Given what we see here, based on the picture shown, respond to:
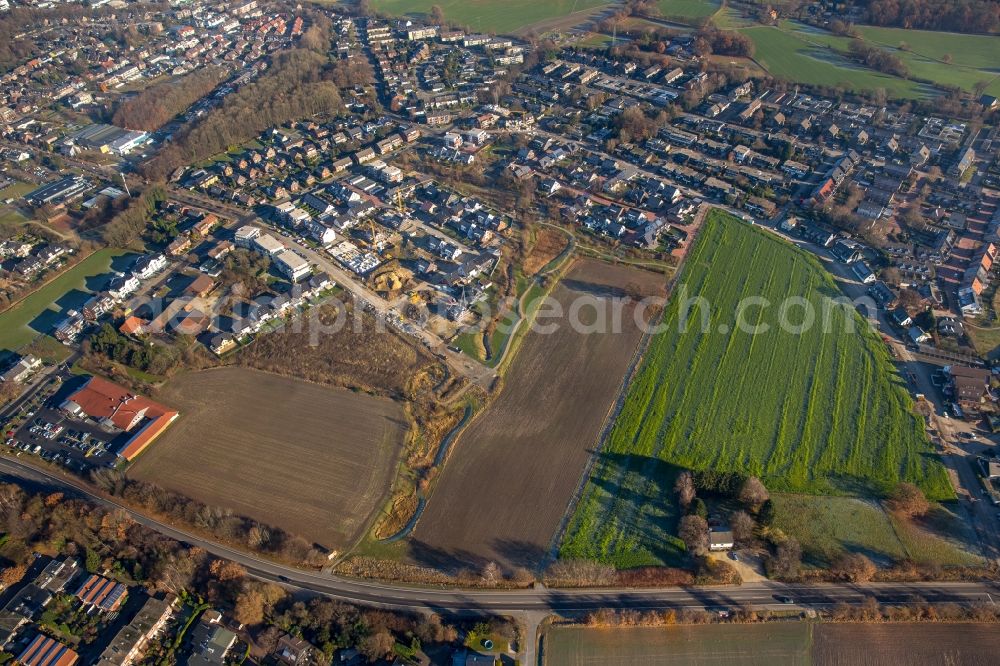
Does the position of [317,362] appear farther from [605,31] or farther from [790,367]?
[605,31]

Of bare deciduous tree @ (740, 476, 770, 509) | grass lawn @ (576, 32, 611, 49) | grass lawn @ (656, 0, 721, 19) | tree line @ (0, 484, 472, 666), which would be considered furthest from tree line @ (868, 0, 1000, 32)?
tree line @ (0, 484, 472, 666)

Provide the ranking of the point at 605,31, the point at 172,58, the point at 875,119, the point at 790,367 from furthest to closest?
the point at 605,31, the point at 172,58, the point at 875,119, the point at 790,367

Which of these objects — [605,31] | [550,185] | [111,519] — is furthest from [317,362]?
[605,31]

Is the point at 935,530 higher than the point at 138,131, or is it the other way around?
the point at 138,131

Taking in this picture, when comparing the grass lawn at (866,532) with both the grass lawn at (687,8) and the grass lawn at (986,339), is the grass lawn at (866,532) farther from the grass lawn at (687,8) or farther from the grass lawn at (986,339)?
the grass lawn at (687,8)

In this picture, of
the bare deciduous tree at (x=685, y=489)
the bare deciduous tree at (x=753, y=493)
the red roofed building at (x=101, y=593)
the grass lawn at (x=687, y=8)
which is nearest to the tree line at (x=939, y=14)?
the grass lawn at (x=687, y=8)

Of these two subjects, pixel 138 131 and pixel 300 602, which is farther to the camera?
pixel 138 131

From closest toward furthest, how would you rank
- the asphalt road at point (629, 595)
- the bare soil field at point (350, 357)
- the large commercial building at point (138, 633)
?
the large commercial building at point (138, 633), the asphalt road at point (629, 595), the bare soil field at point (350, 357)
